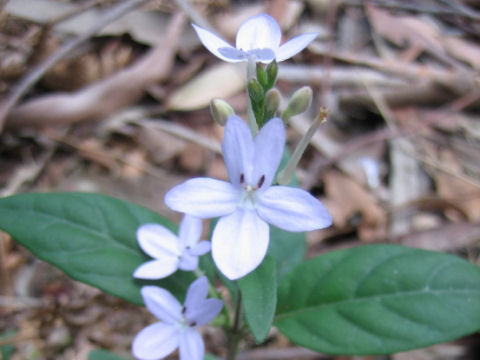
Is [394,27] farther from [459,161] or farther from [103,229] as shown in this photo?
[103,229]

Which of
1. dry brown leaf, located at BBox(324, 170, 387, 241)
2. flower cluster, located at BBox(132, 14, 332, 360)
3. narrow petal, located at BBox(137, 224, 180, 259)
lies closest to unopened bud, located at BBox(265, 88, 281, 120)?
flower cluster, located at BBox(132, 14, 332, 360)

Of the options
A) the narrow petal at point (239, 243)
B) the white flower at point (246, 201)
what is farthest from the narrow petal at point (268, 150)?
the narrow petal at point (239, 243)

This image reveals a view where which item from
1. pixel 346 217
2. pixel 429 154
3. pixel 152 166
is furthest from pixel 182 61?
pixel 429 154

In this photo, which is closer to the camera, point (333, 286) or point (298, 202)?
point (298, 202)

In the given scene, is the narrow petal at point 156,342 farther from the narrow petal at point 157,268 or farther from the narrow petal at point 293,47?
the narrow petal at point 293,47

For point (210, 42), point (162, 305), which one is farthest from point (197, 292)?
point (210, 42)
